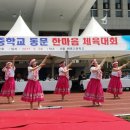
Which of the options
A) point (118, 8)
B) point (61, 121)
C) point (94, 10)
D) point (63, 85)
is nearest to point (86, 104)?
point (63, 85)

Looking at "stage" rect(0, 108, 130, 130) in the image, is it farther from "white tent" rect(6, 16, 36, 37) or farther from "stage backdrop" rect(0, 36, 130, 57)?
"white tent" rect(6, 16, 36, 37)

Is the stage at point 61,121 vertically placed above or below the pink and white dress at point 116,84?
below

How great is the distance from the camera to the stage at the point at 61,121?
3423mm

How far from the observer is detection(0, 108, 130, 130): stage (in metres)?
3.42

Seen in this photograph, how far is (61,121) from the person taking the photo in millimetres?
3631

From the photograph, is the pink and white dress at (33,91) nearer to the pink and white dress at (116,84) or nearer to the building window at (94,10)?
the pink and white dress at (116,84)

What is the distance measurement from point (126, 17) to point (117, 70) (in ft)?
113

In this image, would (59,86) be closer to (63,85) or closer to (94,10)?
(63,85)

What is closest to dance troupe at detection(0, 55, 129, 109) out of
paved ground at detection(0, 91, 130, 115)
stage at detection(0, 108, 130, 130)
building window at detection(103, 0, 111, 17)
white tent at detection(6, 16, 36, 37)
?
paved ground at detection(0, 91, 130, 115)

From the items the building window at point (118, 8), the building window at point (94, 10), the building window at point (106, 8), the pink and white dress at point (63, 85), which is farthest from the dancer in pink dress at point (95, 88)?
the building window at point (118, 8)

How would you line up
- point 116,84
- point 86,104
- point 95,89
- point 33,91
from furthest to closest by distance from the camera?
point 116,84 → point 86,104 → point 95,89 → point 33,91

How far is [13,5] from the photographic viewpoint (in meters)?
29.1

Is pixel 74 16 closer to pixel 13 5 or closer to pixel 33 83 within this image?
pixel 13 5

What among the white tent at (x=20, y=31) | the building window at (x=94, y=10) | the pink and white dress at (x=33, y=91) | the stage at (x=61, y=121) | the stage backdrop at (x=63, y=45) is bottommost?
the stage at (x=61, y=121)
